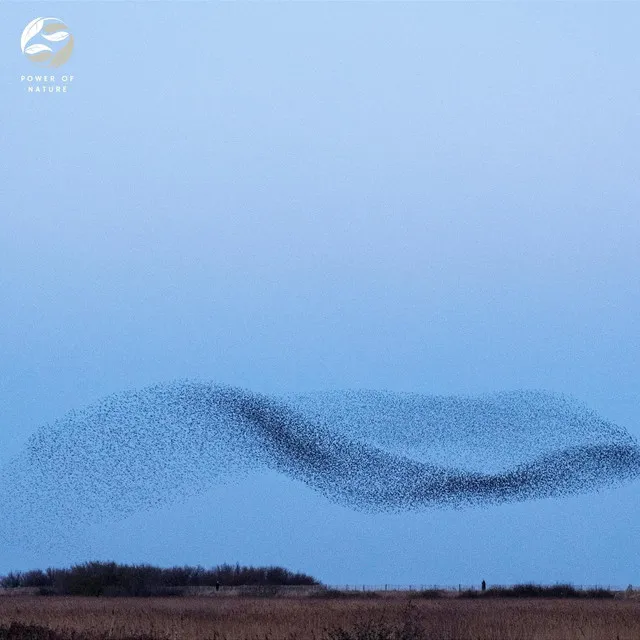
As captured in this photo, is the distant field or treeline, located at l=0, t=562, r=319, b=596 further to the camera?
treeline, located at l=0, t=562, r=319, b=596

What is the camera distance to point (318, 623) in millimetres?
22797

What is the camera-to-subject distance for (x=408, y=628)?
16922 millimetres

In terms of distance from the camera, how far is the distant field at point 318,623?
1934cm

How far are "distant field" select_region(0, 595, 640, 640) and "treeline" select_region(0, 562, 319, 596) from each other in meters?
16.0

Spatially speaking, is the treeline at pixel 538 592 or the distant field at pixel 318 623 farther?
the treeline at pixel 538 592

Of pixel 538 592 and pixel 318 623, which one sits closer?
pixel 318 623

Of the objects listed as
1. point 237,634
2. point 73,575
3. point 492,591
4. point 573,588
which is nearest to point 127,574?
point 73,575

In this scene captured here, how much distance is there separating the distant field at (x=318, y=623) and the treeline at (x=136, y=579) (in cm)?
1601

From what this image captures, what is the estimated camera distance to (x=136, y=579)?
152 ft

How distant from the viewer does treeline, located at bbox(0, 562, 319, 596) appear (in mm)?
45656

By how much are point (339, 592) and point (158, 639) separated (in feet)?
75.7

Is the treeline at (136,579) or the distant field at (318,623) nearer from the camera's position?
the distant field at (318,623)

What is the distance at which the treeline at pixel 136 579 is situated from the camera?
45656 mm

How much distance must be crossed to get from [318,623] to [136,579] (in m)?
25.2
